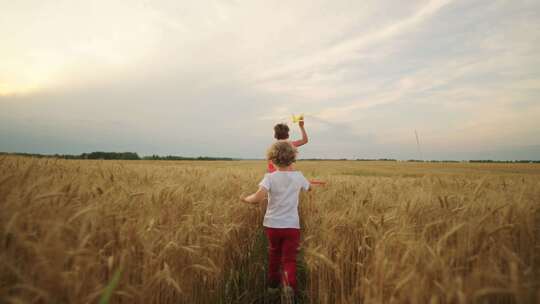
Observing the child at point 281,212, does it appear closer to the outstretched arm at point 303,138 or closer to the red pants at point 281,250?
the red pants at point 281,250

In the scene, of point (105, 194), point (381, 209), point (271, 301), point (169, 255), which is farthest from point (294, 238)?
point (105, 194)

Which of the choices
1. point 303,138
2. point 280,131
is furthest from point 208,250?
point 303,138

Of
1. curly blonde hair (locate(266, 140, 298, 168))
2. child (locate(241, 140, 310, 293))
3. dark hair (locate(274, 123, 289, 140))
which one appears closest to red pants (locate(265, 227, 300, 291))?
child (locate(241, 140, 310, 293))

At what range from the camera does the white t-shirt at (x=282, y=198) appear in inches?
118

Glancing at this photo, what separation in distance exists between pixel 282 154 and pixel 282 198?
19.2 inches

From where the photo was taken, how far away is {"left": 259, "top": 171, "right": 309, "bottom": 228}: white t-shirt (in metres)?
2.99

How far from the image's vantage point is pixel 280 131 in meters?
4.38

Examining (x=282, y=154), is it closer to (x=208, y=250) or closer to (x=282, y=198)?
(x=282, y=198)

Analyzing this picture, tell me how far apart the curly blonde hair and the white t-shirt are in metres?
0.12

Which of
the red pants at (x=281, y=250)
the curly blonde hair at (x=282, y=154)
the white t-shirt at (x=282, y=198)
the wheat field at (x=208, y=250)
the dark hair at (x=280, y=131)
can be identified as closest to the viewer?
the wheat field at (x=208, y=250)

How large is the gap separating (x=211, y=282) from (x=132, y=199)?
0.98 m

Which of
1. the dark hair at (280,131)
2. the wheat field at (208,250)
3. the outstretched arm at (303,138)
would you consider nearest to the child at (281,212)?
the wheat field at (208,250)

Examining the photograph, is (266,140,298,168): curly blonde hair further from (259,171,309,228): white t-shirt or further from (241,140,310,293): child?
(259,171,309,228): white t-shirt

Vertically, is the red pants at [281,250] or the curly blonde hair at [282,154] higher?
the curly blonde hair at [282,154]
